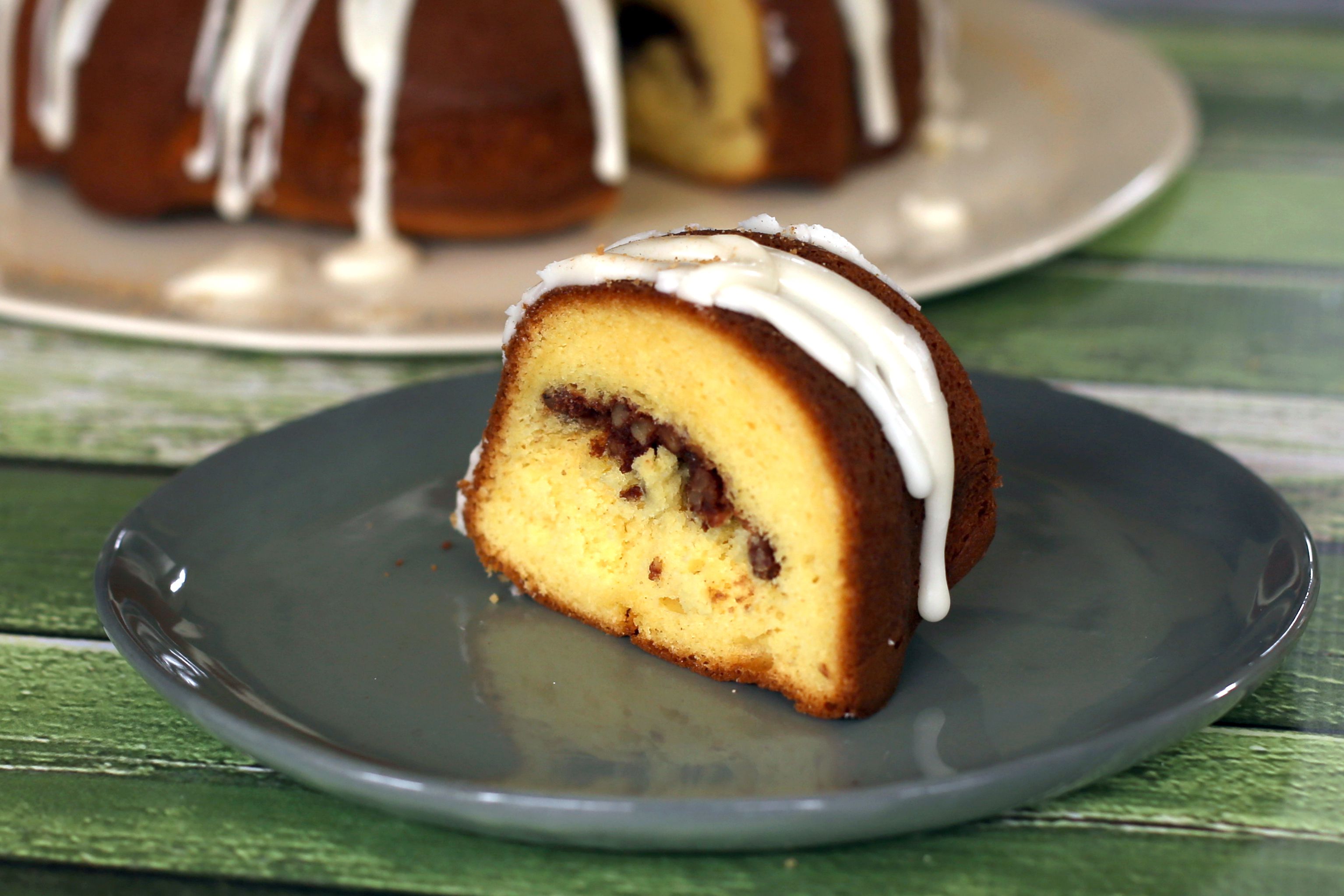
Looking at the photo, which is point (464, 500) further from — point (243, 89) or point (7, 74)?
point (7, 74)

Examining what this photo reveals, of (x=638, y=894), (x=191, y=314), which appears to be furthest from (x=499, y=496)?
(x=191, y=314)

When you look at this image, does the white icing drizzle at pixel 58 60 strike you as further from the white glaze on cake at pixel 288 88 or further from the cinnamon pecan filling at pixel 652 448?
the cinnamon pecan filling at pixel 652 448

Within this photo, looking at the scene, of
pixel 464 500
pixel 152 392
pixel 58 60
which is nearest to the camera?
pixel 464 500

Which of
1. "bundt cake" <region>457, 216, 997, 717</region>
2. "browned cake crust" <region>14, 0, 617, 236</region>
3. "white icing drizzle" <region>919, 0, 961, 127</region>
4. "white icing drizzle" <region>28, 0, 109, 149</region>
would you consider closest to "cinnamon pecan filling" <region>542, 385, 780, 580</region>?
"bundt cake" <region>457, 216, 997, 717</region>

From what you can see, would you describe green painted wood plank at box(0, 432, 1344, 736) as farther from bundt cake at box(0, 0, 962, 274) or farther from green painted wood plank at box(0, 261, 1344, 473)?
bundt cake at box(0, 0, 962, 274)

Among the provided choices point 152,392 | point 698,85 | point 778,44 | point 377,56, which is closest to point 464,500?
point 152,392
